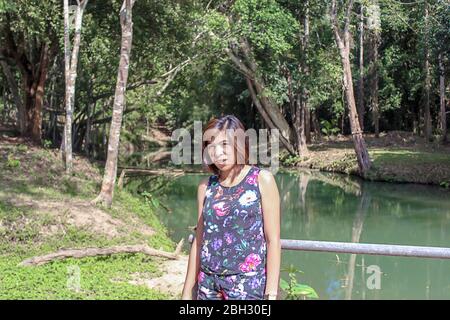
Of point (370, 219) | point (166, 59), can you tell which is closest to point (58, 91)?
point (166, 59)

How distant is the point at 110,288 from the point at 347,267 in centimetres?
463

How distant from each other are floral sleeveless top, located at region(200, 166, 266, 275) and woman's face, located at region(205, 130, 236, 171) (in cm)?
11

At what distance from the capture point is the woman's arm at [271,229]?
94.0 inches

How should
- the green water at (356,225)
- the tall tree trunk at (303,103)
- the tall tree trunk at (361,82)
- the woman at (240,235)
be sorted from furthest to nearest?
the tall tree trunk at (361,82)
the tall tree trunk at (303,103)
the green water at (356,225)
the woman at (240,235)

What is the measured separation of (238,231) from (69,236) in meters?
6.83

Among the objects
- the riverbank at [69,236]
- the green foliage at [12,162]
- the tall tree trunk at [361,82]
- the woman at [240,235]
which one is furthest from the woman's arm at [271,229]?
the tall tree trunk at [361,82]

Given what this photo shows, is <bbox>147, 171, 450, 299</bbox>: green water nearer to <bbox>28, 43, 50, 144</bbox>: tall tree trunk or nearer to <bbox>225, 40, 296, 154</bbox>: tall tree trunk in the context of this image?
<bbox>225, 40, 296, 154</bbox>: tall tree trunk

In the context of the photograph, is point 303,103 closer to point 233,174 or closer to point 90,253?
point 90,253

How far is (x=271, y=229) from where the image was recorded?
239cm

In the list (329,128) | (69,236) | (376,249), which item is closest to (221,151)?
(376,249)

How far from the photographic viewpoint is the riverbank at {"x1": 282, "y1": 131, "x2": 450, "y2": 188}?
19609 mm

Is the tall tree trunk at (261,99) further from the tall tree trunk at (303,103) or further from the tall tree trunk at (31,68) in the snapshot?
the tall tree trunk at (31,68)

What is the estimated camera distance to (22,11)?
1277 centimetres

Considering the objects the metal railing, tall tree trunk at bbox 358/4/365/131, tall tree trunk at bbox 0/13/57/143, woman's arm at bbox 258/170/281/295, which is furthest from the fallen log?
tall tree trunk at bbox 358/4/365/131
